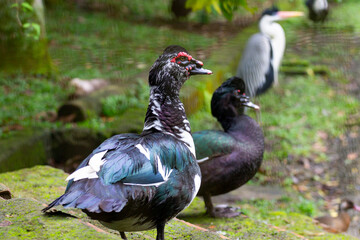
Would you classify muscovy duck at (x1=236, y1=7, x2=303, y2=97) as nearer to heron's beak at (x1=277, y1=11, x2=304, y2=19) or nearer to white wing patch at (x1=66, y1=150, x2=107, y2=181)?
heron's beak at (x1=277, y1=11, x2=304, y2=19)

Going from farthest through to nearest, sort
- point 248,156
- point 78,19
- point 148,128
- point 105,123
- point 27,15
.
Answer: point 78,19
point 27,15
point 105,123
point 248,156
point 148,128

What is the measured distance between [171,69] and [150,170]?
Answer: 640 millimetres

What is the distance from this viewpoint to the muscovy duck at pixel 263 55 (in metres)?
7.76

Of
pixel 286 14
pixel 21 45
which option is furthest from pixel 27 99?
pixel 286 14

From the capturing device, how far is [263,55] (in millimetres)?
7836

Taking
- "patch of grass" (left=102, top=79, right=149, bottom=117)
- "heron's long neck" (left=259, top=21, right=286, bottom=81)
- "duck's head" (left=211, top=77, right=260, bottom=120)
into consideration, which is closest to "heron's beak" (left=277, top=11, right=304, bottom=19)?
"heron's long neck" (left=259, top=21, right=286, bottom=81)

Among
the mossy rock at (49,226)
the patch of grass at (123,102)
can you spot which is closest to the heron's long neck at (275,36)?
the patch of grass at (123,102)

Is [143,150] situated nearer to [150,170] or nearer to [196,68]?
[150,170]

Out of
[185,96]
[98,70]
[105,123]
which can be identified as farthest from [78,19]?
[105,123]

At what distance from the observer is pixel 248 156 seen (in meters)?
3.92

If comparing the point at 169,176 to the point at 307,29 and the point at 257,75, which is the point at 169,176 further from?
the point at 257,75

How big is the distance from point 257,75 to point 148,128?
208 inches

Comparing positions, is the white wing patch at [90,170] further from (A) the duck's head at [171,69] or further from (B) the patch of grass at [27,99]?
(B) the patch of grass at [27,99]

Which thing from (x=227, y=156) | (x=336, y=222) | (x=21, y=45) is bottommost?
(x=336, y=222)
